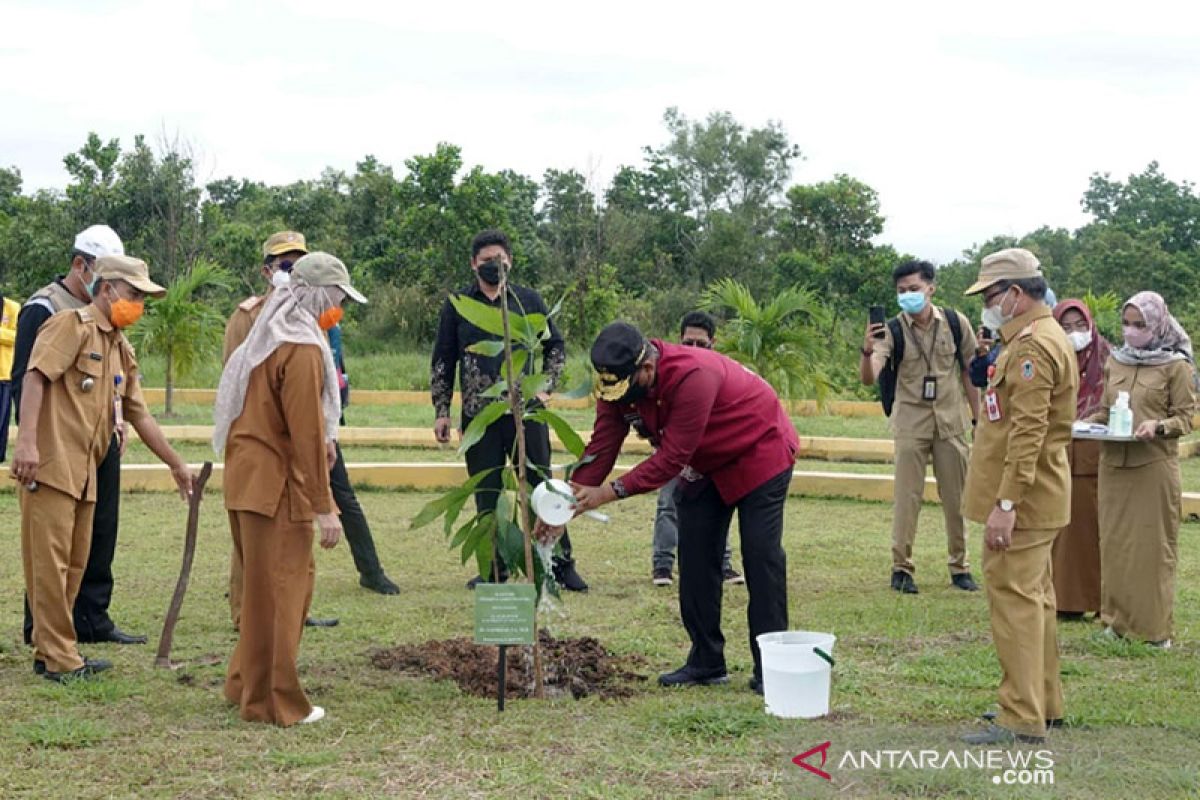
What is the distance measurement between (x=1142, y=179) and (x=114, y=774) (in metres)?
48.5

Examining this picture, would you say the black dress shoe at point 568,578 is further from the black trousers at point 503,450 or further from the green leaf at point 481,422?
the green leaf at point 481,422

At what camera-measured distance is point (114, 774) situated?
4480mm

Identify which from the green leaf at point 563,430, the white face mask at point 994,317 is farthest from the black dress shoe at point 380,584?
the white face mask at point 994,317

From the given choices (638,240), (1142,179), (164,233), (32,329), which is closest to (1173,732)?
(32,329)

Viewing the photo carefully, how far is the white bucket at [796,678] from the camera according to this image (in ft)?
16.8

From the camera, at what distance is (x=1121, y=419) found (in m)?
6.56

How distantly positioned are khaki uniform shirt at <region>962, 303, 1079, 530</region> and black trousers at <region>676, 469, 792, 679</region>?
869 millimetres

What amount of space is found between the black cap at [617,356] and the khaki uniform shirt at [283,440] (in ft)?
3.37

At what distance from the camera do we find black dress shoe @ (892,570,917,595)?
7.76 meters

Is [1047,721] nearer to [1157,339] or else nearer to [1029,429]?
[1029,429]

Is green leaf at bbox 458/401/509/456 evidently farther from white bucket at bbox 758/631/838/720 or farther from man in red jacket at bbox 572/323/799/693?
white bucket at bbox 758/631/838/720

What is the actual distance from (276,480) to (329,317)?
67 centimetres

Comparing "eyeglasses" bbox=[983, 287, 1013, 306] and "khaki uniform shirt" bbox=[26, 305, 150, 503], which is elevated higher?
"eyeglasses" bbox=[983, 287, 1013, 306]

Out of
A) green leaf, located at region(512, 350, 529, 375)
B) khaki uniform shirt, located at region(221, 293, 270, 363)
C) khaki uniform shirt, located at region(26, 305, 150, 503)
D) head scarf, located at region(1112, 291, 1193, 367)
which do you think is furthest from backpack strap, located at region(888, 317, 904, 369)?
khaki uniform shirt, located at region(26, 305, 150, 503)
